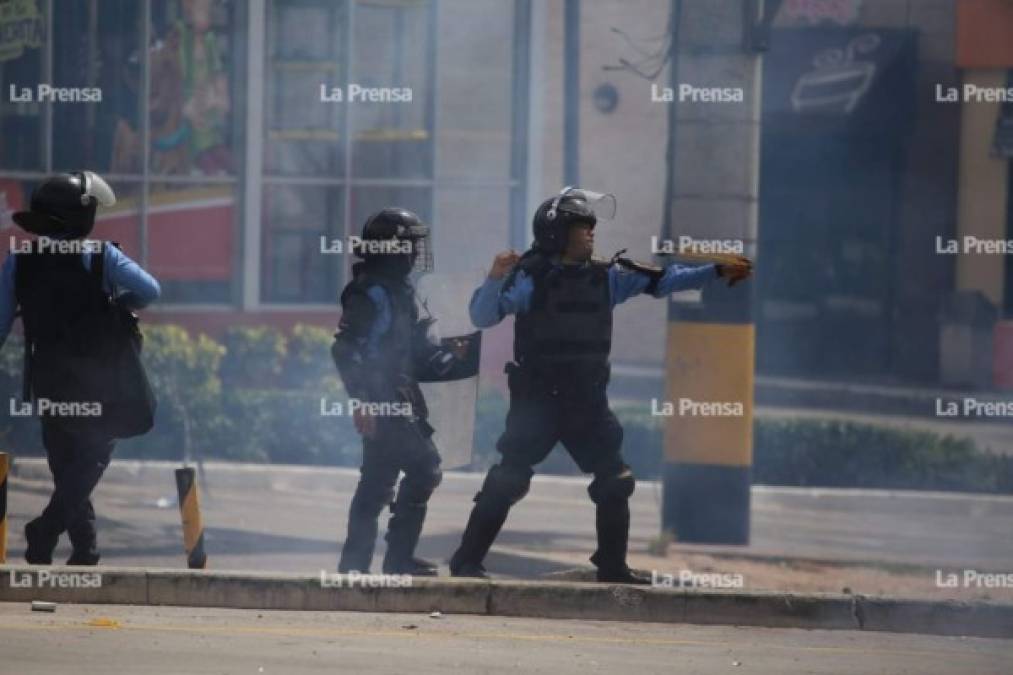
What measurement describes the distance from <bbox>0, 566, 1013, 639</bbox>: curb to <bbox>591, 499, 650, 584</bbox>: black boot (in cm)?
18

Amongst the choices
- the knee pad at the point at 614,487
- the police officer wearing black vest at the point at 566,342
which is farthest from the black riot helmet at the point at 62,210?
the knee pad at the point at 614,487

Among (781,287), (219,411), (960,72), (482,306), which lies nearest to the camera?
(482,306)

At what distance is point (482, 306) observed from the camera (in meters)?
9.14

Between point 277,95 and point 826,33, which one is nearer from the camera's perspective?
point 277,95

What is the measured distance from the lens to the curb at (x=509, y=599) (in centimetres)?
909

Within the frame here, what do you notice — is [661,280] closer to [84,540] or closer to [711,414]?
[84,540]

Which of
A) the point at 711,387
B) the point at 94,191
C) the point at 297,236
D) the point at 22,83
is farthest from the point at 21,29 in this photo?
the point at 94,191

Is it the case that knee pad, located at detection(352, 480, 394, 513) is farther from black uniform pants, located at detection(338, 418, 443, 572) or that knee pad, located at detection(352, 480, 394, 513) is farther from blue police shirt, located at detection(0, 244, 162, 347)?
blue police shirt, located at detection(0, 244, 162, 347)

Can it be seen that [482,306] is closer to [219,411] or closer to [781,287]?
[219,411]

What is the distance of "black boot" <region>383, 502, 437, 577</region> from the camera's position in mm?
9406

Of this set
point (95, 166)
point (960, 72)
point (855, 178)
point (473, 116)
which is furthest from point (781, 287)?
point (95, 166)

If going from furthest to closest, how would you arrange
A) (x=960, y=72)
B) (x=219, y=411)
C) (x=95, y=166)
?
(x=960, y=72) < (x=95, y=166) < (x=219, y=411)

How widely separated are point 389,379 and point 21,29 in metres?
8.36

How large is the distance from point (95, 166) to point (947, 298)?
12856 mm
